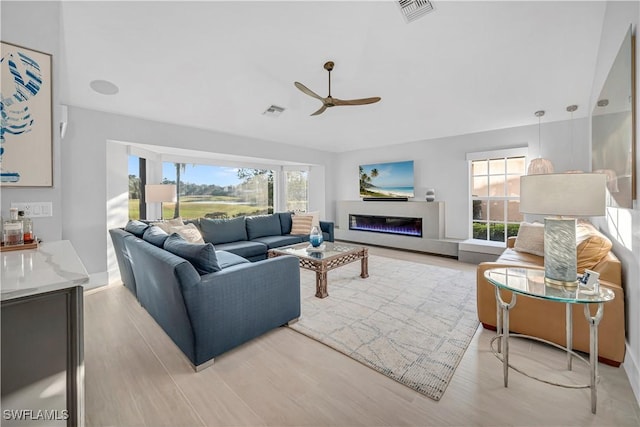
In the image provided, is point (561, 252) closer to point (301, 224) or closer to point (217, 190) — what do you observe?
point (301, 224)

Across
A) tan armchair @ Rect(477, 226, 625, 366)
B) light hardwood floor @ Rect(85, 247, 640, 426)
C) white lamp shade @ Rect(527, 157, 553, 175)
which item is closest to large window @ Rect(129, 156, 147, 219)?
light hardwood floor @ Rect(85, 247, 640, 426)

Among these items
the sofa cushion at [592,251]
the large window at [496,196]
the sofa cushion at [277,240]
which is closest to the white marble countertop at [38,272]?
the sofa cushion at [277,240]

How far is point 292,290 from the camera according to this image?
248cm

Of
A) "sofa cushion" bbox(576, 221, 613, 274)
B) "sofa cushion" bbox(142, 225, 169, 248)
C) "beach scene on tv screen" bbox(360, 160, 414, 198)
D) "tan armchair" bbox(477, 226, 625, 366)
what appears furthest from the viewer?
"beach scene on tv screen" bbox(360, 160, 414, 198)

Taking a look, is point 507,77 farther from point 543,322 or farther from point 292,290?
point 292,290

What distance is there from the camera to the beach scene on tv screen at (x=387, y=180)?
19.6 feet

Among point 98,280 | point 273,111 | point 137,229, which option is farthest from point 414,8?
point 98,280

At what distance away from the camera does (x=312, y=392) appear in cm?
167

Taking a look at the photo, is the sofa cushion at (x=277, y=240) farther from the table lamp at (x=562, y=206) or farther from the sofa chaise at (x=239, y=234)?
the table lamp at (x=562, y=206)

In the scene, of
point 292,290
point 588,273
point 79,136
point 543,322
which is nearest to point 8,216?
point 292,290

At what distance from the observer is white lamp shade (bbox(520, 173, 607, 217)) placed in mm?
1506

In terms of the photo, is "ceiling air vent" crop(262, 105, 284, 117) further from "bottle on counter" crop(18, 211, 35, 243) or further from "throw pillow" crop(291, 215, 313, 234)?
"bottle on counter" crop(18, 211, 35, 243)

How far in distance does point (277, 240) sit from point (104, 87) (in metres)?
3.04

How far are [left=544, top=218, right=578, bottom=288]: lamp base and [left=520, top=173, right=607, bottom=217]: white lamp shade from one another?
163mm
